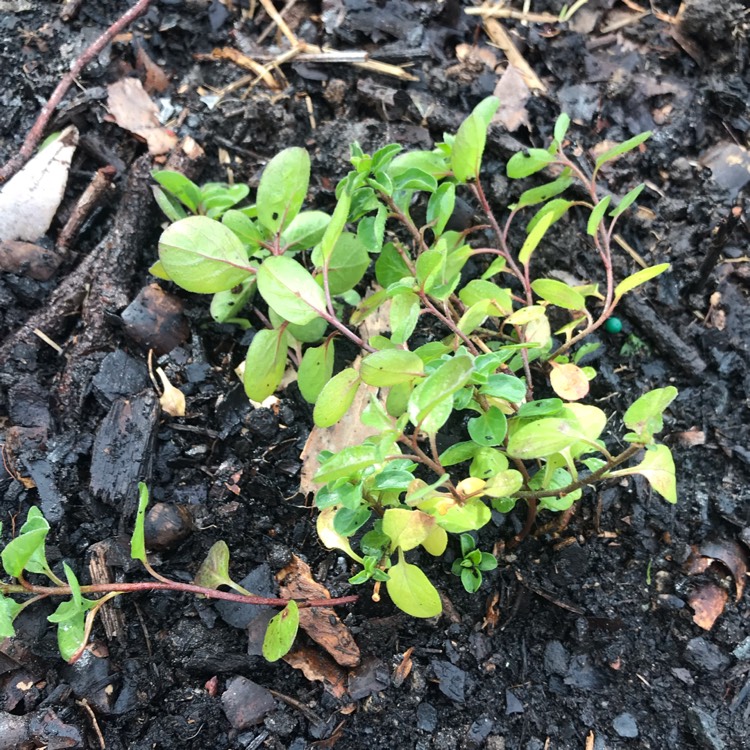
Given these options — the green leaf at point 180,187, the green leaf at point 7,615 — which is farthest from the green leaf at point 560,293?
the green leaf at point 7,615

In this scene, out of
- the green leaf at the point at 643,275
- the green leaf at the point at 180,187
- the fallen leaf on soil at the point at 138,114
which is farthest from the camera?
the fallen leaf on soil at the point at 138,114

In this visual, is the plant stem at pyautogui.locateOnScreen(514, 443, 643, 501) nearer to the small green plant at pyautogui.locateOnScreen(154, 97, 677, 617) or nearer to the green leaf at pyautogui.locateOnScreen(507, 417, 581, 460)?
the small green plant at pyautogui.locateOnScreen(154, 97, 677, 617)

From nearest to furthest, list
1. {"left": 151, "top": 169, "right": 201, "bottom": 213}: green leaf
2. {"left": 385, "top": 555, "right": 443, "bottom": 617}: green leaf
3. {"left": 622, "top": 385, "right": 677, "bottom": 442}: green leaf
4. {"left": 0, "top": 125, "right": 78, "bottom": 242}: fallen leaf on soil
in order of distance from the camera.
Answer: {"left": 622, "top": 385, "right": 677, "bottom": 442}: green leaf, {"left": 385, "top": 555, "right": 443, "bottom": 617}: green leaf, {"left": 151, "top": 169, "right": 201, "bottom": 213}: green leaf, {"left": 0, "top": 125, "right": 78, "bottom": 242}: fallen leaf on soil

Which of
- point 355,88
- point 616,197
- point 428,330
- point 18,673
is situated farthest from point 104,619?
point 616,197

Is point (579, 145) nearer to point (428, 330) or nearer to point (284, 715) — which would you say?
point (428, 330)

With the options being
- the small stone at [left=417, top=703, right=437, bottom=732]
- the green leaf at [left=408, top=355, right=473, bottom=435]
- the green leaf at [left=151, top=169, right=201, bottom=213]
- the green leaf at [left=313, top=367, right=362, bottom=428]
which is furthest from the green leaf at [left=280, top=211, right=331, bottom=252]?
the small stone at [left=417, top=703, right=437, bottom=732]

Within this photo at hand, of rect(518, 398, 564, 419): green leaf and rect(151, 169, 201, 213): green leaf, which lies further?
rect(151, 169, 201, 213): green leaf

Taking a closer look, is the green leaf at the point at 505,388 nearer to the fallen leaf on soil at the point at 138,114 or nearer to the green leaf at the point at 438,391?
the green leaf at the point at 438,391

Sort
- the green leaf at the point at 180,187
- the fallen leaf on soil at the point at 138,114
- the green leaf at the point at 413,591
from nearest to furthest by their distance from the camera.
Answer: the green leaf at the point at 413,591 < the green leaf at the point at 180,187 < the fallen leaf on soil at the point at 138,114
